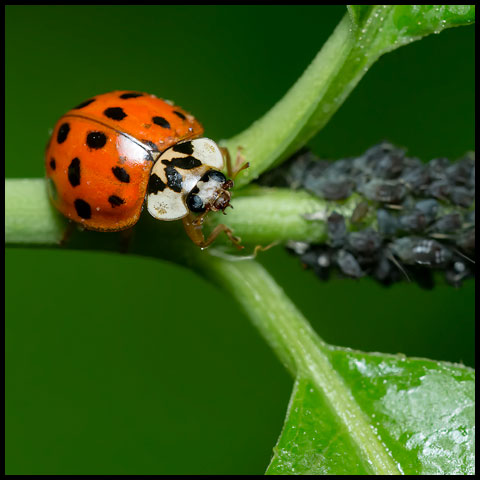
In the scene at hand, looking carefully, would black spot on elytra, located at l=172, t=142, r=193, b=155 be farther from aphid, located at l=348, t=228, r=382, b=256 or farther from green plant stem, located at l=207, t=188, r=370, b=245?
aphid, located at l=348, t=228, r=382, b=256

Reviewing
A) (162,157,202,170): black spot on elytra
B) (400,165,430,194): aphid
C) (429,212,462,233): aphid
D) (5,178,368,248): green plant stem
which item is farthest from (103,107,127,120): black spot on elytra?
(429,212,462,233): aphid

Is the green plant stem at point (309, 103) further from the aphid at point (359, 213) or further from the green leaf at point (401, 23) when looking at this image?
the aphid at point (359, 213)

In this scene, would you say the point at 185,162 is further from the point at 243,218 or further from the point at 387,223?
the point at 387,223

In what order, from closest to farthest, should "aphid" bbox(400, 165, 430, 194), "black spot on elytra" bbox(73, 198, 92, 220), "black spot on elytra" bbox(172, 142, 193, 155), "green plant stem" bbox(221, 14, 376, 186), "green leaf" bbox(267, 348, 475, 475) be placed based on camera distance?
"green leaf" bbox(267, 348, 475, 475), "green plant stem" bbox(221, 14, 376, 186), "black spot on elytra" bbox(73, 198, 92, 220), "aphid" bbox(400, 165, 430, 194), "black spot on elytra" bbox(172, 142, 193, 155)

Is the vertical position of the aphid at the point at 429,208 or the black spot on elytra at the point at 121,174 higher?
the aphid at the point at 429,208

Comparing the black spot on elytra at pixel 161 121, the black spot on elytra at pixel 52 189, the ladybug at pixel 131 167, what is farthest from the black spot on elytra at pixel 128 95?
the black spot on elytra at pixel 52 189

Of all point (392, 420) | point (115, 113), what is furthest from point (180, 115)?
point (392, 420)
